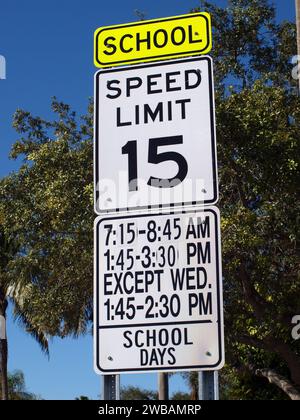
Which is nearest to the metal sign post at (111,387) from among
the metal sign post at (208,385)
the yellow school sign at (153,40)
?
the metal sign post at (208,385)

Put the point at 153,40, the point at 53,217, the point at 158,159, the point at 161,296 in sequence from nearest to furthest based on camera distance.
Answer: the point at 161,296 → the point at 158,159 → the point at 153,40 → the point at 53,217

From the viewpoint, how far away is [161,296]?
3.31 metres

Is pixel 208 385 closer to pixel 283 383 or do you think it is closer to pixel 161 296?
pixel 161 296

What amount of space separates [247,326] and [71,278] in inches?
173

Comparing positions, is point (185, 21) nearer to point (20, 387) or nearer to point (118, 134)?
point (118, 134)

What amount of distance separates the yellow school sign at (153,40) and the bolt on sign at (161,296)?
31.4 inches

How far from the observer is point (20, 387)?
134 ft

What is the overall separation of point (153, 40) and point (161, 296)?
4.06 ft

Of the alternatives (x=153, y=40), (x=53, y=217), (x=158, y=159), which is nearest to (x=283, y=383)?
(x=53, y=217)

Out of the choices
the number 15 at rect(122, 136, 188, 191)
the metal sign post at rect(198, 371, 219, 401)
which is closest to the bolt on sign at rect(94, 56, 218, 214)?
the number 15 at rect(122, 136, 188, 191)

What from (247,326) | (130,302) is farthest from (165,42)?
(247,326)

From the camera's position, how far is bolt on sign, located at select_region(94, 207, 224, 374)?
10.6ft

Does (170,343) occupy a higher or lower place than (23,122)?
lower

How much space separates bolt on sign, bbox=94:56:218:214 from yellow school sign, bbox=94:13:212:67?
6 cm
